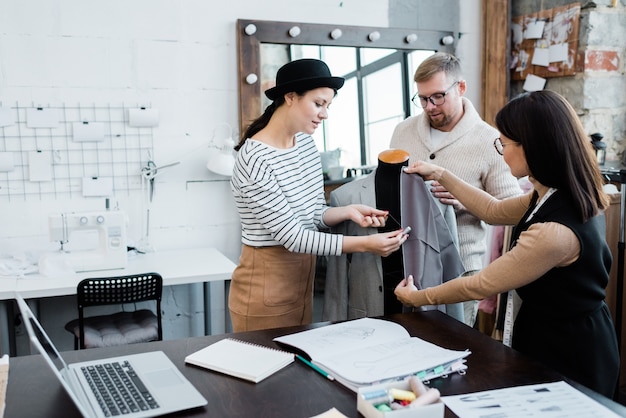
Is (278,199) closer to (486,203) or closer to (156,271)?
(486,203)

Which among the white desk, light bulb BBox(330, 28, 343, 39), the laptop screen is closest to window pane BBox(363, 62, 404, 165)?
light bulb BBox(330, 28, 343, 39)

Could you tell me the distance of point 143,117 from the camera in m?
3.32

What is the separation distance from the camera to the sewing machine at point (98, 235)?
2879mm

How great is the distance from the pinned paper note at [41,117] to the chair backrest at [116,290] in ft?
3.31

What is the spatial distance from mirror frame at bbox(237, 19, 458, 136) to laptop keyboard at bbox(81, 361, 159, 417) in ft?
7.43

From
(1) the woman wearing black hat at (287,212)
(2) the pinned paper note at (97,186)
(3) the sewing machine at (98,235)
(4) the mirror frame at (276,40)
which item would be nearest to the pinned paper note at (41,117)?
(2) the pinned paper note at (97,186)

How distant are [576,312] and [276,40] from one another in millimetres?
2491

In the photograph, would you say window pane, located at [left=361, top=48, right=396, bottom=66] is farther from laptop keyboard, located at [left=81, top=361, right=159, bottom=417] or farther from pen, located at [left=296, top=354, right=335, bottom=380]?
laptop keyboard, located at [left=81, top=361, right=159, bottom=417]

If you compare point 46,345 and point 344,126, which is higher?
point 344,126

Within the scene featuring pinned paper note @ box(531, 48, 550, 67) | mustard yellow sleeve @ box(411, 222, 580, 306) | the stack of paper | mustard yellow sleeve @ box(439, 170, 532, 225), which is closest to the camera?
the stack of paper

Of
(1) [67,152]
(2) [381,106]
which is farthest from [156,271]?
(2) [381,106]

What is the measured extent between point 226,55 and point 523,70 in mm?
1828

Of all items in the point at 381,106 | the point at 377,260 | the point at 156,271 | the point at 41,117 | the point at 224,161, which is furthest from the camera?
the point at 381,106

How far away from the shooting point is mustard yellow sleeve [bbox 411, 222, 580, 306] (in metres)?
1.46
